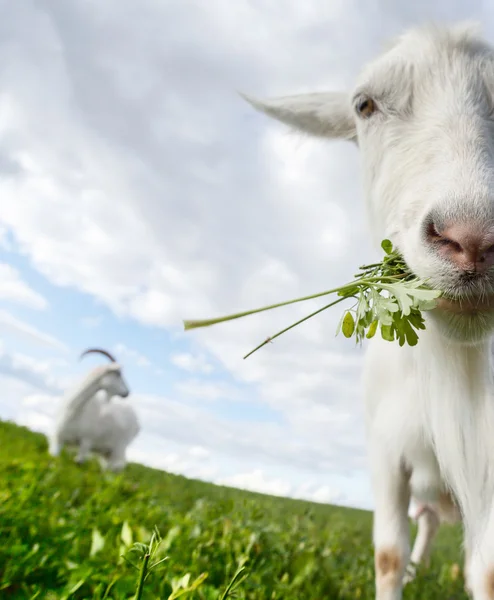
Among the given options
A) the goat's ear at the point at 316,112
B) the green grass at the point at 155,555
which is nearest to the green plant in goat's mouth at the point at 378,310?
the green grass at the point at 155,555

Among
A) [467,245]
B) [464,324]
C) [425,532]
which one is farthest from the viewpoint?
[425,532]

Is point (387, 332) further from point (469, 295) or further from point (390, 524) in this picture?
point (390, 524)

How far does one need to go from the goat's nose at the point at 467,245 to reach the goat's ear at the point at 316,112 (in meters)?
1.64

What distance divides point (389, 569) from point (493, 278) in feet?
5.09

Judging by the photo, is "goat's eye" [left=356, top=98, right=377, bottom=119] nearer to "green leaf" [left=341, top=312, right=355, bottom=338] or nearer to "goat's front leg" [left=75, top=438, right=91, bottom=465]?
"green leaf" [left=341, top=312, right=355, bottom=338]

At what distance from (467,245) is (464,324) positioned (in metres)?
0.33

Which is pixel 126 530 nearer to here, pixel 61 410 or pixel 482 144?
pixel 482 144

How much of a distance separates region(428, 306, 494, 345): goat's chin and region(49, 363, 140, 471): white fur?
763 cm

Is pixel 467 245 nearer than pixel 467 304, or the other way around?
pixel 467 245

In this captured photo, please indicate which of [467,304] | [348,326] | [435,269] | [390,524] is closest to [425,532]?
[390,524]

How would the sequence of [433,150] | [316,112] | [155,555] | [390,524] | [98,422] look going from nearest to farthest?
[155,555] → [433,150] → [390,524] → [316,112] → [98,422]

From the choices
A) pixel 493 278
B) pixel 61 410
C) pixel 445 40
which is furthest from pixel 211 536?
pixel 61 410

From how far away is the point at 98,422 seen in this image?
862cm

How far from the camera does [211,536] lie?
2432mm
